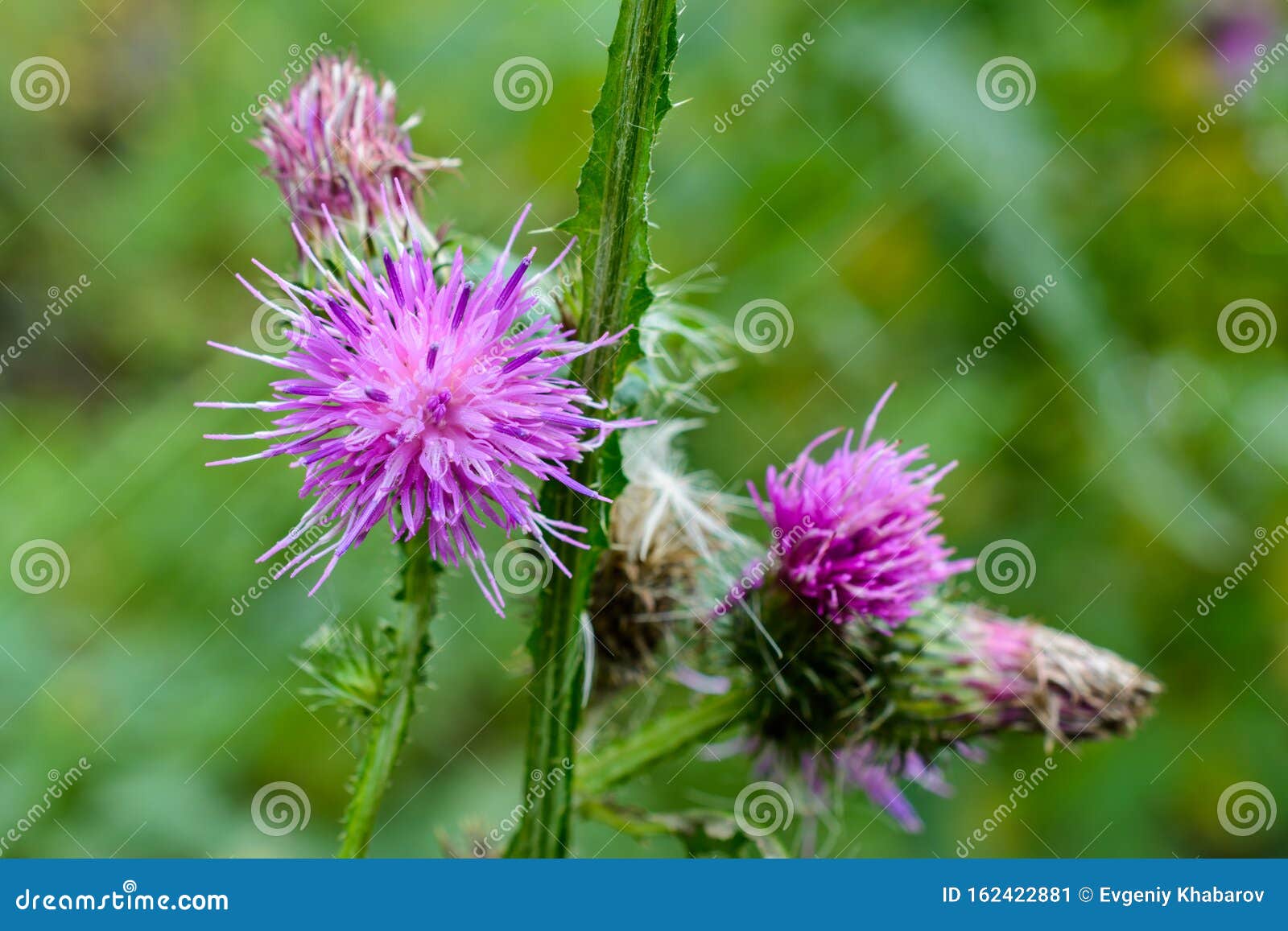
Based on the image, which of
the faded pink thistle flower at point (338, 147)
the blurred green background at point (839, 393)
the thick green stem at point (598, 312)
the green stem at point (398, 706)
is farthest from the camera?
the blurred green background at point (839, 393)

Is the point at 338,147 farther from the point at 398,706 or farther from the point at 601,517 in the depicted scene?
the point at 398,706

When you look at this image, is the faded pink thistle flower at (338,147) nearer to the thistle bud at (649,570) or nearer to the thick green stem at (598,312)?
the thick green stem at (598,312)

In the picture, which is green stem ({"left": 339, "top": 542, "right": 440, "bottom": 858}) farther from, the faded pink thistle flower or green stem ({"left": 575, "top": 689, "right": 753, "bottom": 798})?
the faded pink thistle flower

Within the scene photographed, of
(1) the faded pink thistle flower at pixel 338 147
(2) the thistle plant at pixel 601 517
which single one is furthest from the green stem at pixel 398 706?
(1) the faded pink thistle flower at pixel 338 147

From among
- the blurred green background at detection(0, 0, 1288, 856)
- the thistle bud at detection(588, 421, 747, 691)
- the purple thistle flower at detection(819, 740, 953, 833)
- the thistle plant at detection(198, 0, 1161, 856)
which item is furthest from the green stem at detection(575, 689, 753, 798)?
the blurred green background at detection(0, 0, 1288, 856)

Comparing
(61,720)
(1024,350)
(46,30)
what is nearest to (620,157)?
(1024,350)

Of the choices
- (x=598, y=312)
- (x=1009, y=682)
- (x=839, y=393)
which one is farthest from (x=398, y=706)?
(x=839, y=393)

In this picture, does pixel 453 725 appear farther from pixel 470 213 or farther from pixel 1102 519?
pixel 1102 519
